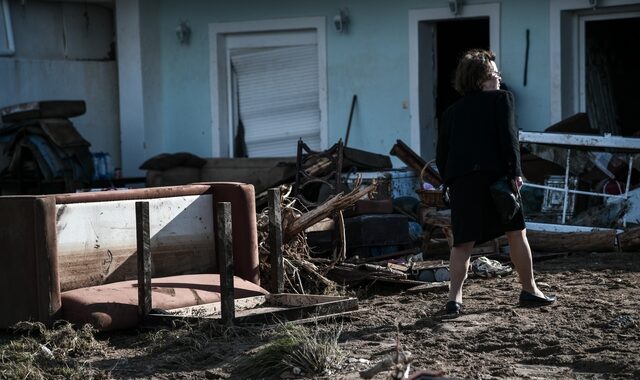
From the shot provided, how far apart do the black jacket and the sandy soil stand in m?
0.96

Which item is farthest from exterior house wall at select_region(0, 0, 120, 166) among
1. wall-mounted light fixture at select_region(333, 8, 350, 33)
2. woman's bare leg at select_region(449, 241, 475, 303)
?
woman's bare leg at select_region(449, 241, 475, 303)

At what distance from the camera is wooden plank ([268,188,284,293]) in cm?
787

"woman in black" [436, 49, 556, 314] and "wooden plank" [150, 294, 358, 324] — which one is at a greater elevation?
"woman in black" [436, 49, 556, 314]

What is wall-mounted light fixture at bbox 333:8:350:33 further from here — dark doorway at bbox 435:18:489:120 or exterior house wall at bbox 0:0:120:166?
exterior house wall at bbox 0:0:120:166

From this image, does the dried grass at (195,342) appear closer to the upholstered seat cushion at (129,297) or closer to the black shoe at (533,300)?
the upholstered seat cushion at (129,297)

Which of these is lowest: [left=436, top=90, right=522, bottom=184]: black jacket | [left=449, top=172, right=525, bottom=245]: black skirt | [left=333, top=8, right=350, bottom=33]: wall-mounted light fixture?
[left=449, top=172, right=525, bottom=245]: black skirt

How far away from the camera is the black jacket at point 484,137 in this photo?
22.9 feet

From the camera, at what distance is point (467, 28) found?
15234mm

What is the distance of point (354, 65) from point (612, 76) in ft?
10.7

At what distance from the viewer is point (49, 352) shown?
6453 mm

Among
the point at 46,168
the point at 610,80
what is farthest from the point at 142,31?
the point at 610,80

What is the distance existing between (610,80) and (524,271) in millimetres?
6974

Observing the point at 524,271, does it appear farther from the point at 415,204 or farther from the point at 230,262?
the point at 415,204

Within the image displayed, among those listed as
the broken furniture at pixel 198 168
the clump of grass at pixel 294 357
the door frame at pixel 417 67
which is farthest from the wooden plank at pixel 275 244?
the broken furniture at pixel 198 168
